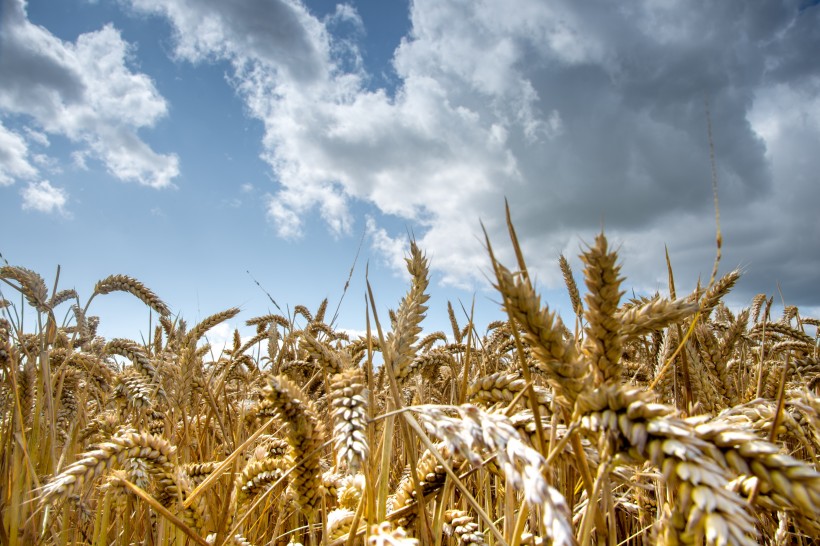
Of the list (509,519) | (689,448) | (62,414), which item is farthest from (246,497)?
(62,414)

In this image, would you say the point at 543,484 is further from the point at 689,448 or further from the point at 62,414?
the point at 62,414

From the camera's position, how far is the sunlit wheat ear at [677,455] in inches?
23.9

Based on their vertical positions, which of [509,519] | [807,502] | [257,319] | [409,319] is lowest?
[509,519]

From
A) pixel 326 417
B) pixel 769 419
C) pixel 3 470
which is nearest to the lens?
pixel 769 419

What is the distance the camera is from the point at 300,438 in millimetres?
1259

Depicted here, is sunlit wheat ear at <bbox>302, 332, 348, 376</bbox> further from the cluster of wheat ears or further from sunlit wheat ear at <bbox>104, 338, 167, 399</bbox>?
sunlit wheat ear at <bbox>104, 338, 167, 399</bbox>

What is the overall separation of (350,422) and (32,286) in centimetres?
235

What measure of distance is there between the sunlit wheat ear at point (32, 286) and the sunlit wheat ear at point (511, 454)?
2.45 m

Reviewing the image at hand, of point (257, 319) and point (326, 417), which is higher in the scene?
point (257, 319)

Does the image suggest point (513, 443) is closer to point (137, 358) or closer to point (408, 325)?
point (408, 325)

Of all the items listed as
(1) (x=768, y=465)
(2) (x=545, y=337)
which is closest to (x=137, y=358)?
(2) (x=545, y=337)

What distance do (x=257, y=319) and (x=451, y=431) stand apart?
477 centimetres

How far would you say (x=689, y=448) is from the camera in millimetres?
647

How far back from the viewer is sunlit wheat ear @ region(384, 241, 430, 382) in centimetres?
131
